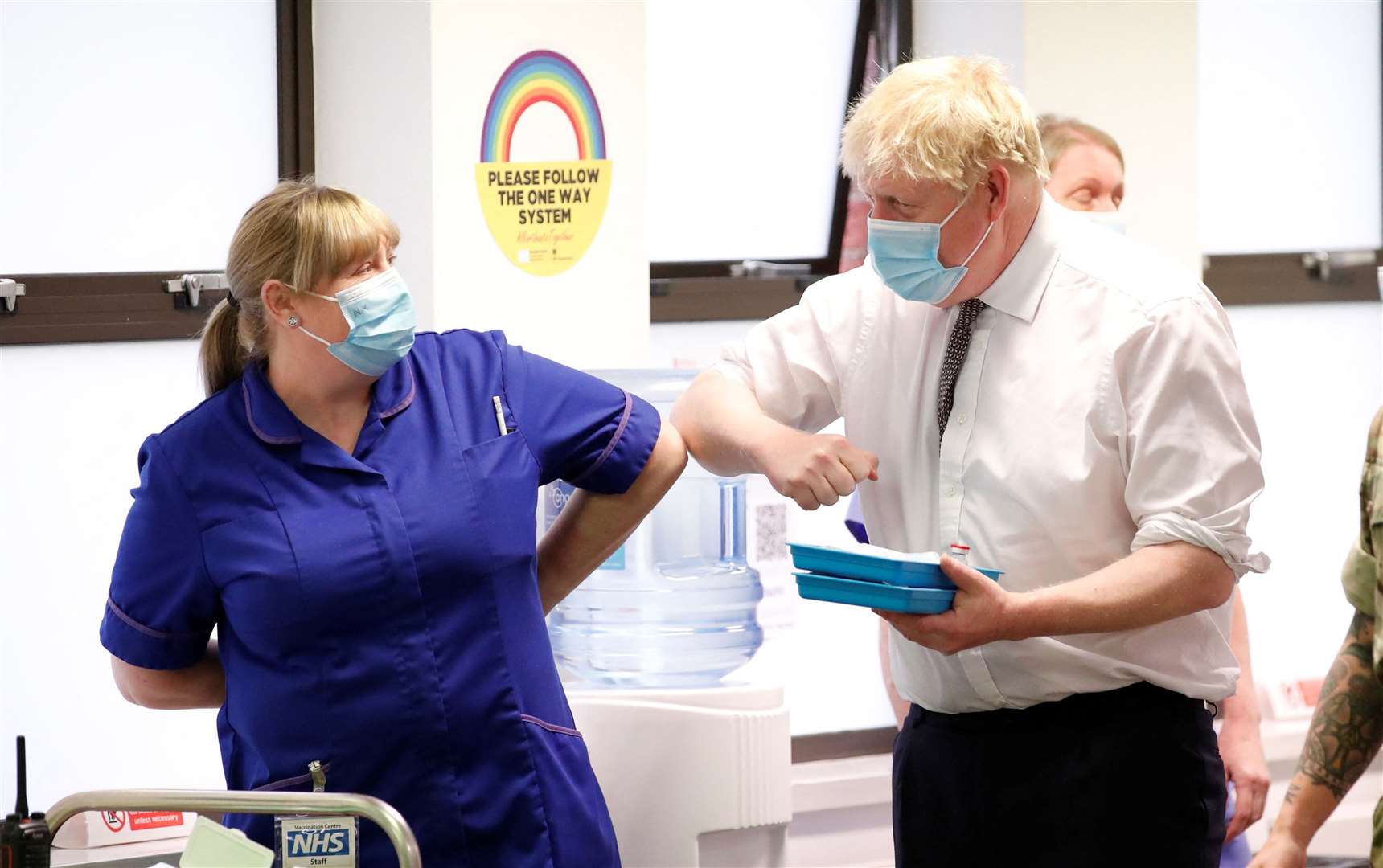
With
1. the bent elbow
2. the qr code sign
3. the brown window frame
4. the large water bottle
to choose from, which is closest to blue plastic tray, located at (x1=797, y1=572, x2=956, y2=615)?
the bent elbow

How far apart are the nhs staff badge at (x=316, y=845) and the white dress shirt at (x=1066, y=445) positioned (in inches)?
28.2

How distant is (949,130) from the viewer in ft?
5.16

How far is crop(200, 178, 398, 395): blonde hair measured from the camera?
5.91 feet

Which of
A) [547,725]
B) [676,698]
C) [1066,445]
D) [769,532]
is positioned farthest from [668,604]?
[1066,445]

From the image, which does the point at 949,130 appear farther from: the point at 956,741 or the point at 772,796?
the point at 772,796

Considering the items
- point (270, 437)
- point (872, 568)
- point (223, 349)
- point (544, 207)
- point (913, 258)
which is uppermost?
point (544, 207)

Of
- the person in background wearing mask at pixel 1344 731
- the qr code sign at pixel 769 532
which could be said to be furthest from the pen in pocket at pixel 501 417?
the qr code sign at pixel 769 532

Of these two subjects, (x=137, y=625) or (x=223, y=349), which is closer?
(x=137, y=625)

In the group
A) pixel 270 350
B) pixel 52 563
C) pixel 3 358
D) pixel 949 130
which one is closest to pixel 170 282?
pixel 3 358

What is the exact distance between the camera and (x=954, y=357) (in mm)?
1729

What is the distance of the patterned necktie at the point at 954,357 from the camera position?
1.72m

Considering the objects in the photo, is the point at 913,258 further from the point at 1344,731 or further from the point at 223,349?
the point at 223,349

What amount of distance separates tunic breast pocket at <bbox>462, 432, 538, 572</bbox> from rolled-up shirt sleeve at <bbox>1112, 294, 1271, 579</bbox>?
762 millimetres

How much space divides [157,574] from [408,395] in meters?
0.39
